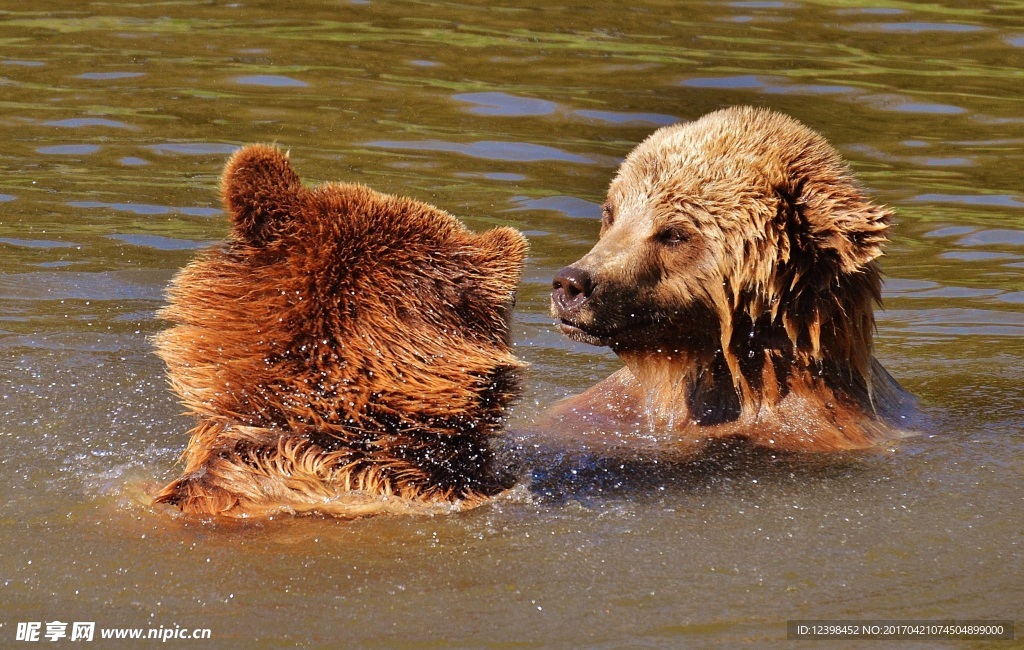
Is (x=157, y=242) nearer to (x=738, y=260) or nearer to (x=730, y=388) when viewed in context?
(x=730, y=388)

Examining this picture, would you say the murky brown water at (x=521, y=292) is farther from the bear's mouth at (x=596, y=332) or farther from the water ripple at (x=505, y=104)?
the bear's mouth at (x=596, y=332)

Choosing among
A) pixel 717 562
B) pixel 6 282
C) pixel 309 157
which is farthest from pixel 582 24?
pixel 717 562

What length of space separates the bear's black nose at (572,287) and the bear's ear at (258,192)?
1402 millimetres

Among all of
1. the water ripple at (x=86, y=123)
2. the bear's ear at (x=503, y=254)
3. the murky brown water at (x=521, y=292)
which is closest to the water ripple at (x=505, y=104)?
the murky brown water at (x=521, y=292)

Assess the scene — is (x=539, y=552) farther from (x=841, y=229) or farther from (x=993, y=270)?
(x=993, y=270)

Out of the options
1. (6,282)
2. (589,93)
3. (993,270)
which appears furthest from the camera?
(589,93)

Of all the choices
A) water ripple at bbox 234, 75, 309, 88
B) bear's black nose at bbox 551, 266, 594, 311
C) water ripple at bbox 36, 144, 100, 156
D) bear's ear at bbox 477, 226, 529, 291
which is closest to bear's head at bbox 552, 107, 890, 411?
bear's black nose at bbox 551, 266, 594, 311

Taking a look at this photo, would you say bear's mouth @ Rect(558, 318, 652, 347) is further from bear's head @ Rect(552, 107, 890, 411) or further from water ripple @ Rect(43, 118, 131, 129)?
water ripple @ Rect(43, 118, 131, 129)

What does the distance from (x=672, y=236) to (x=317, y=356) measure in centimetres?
208

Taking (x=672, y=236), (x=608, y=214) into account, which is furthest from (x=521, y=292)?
(x=672, y=236)

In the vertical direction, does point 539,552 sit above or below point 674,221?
below

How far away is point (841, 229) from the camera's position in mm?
5469

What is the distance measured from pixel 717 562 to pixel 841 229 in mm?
1588

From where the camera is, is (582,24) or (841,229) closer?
(841,229)
